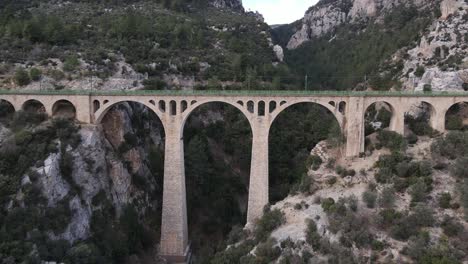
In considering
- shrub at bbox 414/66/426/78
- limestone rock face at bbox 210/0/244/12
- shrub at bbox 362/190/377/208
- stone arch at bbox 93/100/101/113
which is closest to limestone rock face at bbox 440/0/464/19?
shrub at bbox 414/66/426/78

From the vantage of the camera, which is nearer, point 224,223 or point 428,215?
point 428,215

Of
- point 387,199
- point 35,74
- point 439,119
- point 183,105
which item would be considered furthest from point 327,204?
point 35,74

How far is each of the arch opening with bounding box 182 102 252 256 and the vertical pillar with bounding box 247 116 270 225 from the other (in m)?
2.71

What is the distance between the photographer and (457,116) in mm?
35719

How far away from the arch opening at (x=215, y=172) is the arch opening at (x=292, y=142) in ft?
10.7

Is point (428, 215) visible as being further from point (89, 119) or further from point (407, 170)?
point (89, 119)

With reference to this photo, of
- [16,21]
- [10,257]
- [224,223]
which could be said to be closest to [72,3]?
[16,21]

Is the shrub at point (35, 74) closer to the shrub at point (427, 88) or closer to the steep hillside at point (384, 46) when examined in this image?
the steep hillside at point (384, 46)

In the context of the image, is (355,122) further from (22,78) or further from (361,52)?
(361,52)

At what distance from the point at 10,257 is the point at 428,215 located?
80.5 ft

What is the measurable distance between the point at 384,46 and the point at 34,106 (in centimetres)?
4680

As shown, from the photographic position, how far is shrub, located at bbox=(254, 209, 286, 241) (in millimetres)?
28344

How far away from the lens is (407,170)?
96.9 ft

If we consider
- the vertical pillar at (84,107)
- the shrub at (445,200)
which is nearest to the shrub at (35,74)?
the vertical pillar at (84,107)
